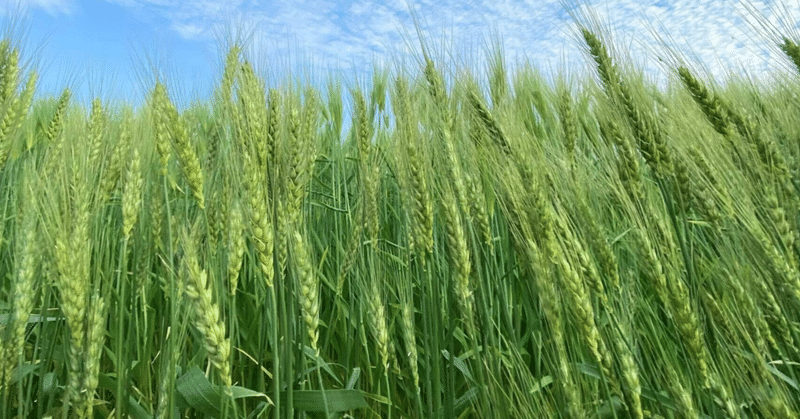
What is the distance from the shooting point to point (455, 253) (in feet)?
4.41

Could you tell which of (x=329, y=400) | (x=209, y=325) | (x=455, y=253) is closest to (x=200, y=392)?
(x=329, y=400)

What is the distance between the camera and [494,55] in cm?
233

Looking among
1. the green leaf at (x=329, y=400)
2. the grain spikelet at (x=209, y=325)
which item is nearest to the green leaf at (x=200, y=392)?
the green leaf at (x=329, y=400)

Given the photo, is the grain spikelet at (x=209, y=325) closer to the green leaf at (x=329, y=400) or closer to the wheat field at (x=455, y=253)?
the wheat field at (x=455, y=253)

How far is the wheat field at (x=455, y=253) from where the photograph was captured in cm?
119

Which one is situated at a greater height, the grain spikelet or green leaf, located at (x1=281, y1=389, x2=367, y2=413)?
the grain spikelet

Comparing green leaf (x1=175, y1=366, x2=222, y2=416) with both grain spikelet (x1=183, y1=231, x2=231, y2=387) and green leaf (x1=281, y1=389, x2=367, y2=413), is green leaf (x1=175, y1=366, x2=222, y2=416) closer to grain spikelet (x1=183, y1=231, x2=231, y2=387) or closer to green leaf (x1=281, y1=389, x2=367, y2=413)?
green leaf (x1=281, y1=389, x2=367, y2=413)

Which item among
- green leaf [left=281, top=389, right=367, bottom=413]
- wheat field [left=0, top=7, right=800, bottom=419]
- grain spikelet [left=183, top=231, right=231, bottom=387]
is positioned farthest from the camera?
green leaf [left=281, top=389, right=367, bottom=413]

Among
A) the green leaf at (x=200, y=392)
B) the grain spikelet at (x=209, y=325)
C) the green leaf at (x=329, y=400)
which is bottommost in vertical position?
the green leaf at (x=329, y=400)

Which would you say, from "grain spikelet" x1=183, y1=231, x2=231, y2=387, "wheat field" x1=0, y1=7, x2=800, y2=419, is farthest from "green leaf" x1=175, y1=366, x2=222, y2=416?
"grain spikelet" x1=183, y1=231, x2=231, y2=387

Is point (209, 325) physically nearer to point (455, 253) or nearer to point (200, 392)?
point (200, 392)

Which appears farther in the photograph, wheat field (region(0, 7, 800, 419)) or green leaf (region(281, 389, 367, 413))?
green leaf (region(281, 389, 367, 413))

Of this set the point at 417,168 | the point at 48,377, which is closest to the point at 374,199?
the point at 417,168

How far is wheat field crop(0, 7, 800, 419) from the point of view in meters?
1.19
